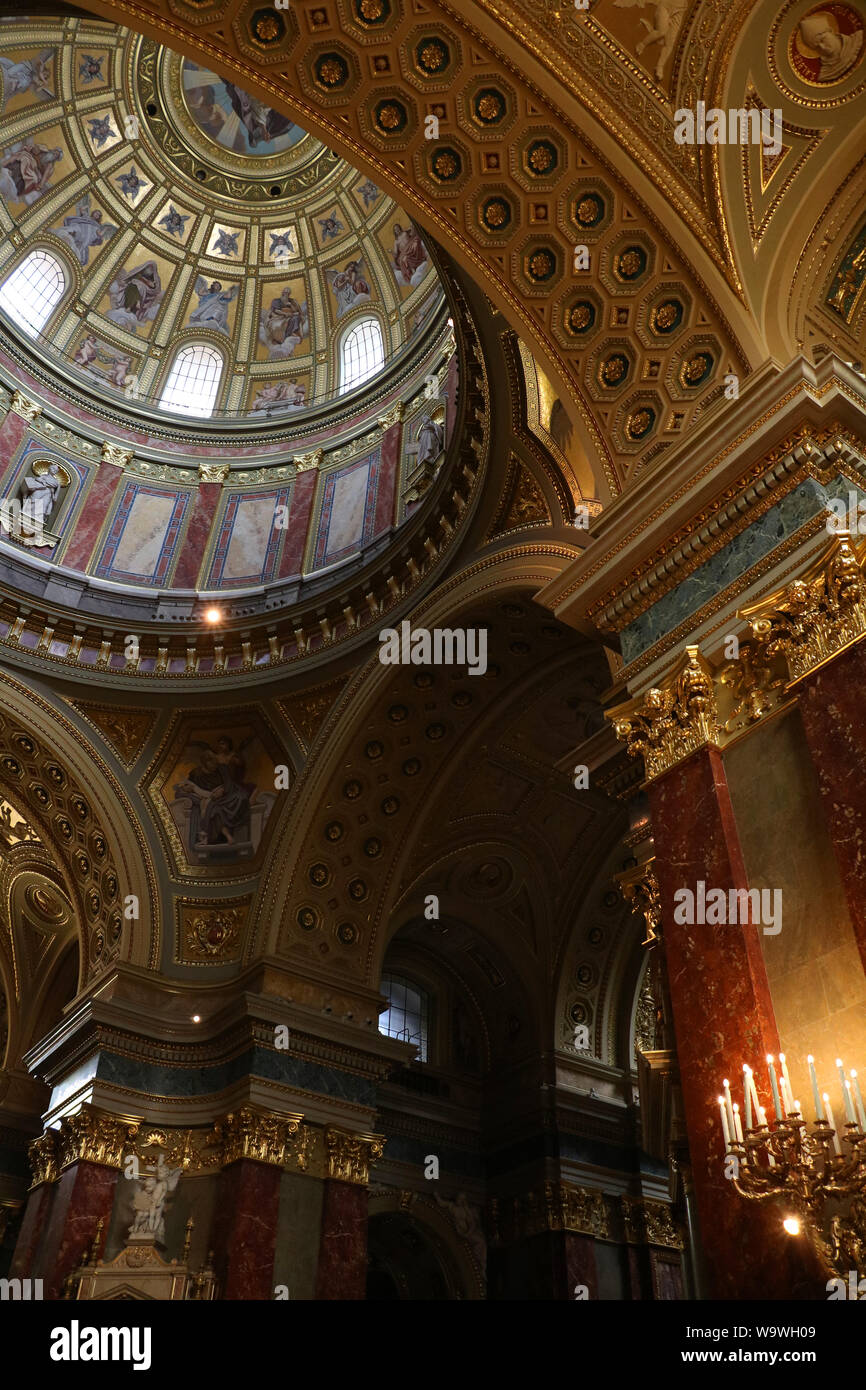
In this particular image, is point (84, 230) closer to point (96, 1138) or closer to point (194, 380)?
point (194, 380)

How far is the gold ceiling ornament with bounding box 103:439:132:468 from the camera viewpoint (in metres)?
18.1

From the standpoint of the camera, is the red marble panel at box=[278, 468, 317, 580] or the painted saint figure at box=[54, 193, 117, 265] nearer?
the red marble panel at box=[278, 468, 317, 580]

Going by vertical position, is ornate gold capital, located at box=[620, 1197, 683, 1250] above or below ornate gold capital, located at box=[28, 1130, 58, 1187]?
below

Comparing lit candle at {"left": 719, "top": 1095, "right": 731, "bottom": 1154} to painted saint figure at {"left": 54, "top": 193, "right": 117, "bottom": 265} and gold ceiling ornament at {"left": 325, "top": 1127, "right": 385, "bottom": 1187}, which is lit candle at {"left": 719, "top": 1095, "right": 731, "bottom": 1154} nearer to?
gold ceiling ornament at {"left": 325, "top": 1127, "right": 385, "bottom": 1187}

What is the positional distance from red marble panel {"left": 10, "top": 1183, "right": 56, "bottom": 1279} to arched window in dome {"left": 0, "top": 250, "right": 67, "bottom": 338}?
13088mm

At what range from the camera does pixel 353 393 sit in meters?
18.0

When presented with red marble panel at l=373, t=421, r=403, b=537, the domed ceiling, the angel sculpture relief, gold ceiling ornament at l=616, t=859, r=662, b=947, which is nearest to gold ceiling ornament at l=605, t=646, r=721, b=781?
gold ceiling ornament at l=616, t=859, r=662, b=947

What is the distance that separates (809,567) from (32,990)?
16.5 meters

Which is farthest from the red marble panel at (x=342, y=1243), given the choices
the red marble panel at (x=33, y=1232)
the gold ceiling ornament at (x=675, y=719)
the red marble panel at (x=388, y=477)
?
the red marble panel at (x=388, y=477)

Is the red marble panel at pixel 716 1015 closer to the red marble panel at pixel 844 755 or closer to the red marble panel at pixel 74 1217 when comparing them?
the red marble panel at pixel 844 755

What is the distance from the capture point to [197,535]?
17875 millimetres

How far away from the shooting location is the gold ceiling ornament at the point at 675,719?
6949 millimetres

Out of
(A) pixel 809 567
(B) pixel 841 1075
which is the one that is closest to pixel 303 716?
(A) pixel 809 567

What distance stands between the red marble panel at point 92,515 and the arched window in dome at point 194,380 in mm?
2041
